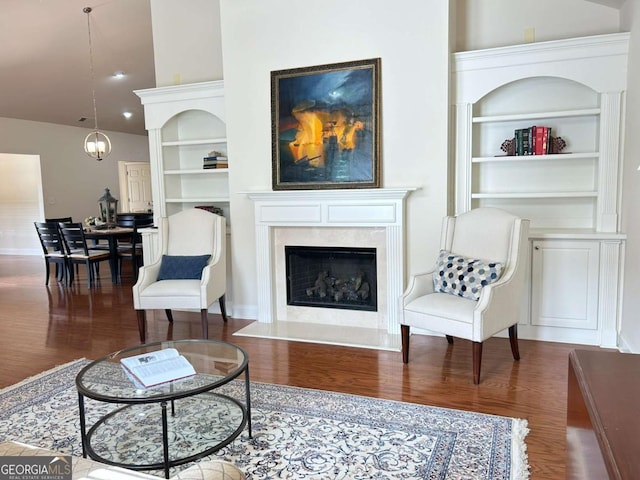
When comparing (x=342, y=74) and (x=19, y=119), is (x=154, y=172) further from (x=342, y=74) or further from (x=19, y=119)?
(x=19, y=119)

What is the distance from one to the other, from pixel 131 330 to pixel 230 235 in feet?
4.32

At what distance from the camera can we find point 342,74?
4.24 meters

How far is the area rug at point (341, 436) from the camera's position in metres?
2.23

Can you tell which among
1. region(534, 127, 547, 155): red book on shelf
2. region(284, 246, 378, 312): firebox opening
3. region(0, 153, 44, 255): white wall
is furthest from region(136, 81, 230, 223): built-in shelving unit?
region(0, 153, 44, 255): white wall

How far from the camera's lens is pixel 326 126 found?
4.31m

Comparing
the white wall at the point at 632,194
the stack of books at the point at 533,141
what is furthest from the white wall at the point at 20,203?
the white wall at the point at 632,194

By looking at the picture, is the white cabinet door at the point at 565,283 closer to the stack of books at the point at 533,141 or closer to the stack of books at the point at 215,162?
the stack of books at the point at 533,141

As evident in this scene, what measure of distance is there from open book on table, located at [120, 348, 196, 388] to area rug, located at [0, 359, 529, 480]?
43cm

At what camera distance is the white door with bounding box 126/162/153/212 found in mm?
11445

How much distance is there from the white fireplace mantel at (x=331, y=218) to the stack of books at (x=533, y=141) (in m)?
1.07

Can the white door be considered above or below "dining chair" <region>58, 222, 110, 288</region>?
above

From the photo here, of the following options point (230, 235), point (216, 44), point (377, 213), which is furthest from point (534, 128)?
point (216, 44)

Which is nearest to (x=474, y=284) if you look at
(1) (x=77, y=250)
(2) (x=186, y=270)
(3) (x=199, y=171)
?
(2) (x=186, y=270)

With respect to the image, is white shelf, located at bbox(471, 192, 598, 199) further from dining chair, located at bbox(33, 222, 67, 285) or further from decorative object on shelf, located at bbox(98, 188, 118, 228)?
decorative object on shelf, located at bbox(98, 188, 118, 228)
